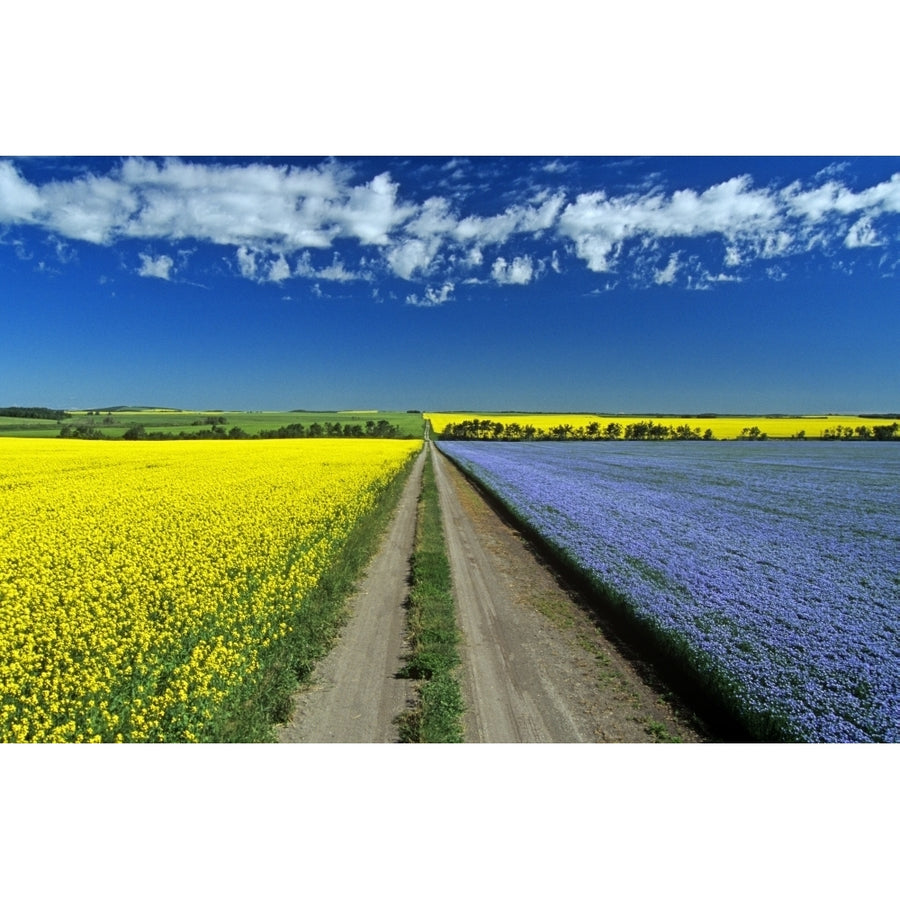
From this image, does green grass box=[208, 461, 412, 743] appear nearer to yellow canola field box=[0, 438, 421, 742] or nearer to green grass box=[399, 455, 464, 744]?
yellow canola field box=[0, 438, 421, 742]

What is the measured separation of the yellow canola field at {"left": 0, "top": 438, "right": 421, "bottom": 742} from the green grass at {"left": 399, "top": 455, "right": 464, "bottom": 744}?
1937 millimetres

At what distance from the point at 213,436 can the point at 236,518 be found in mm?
63638

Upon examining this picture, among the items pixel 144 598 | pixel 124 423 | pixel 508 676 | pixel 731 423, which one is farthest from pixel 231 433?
pixel 731 423

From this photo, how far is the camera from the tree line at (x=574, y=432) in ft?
290

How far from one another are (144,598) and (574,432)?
92154mm

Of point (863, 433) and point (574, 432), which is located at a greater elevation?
point (863, 433)

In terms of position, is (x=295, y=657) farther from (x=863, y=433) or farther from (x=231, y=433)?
(x=863, y=433)

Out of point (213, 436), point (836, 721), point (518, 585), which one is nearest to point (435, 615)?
point (518, 585)

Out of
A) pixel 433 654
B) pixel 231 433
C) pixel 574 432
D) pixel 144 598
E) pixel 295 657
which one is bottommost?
pixel 433 654

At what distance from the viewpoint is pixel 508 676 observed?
643 centimetres

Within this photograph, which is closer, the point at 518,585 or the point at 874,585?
the point at 874,585

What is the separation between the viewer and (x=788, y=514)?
1633 cm

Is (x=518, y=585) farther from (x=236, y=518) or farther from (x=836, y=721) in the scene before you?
(x=236, y=518)

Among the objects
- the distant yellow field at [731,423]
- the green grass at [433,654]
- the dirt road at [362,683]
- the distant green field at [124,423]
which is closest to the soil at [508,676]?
the dirt road at [362,683]
